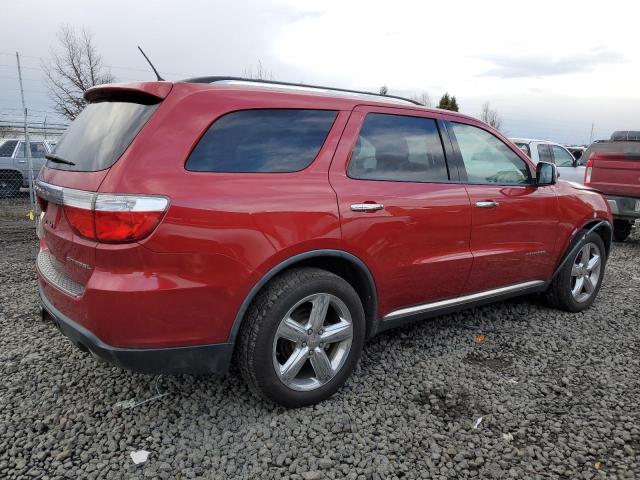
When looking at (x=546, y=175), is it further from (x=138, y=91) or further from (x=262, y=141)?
(x=138, y=91)

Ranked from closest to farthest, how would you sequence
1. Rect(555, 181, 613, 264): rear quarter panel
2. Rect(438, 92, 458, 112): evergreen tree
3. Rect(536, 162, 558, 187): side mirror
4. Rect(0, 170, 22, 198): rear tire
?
Rect(536, 162, 558, 187): side mirror
Rect(555, 181, 613, 264): rear quarter panel
Rect(0, 170, 22, 198): rear tire
Rect(438, 92, 458, 112): evergreen tree

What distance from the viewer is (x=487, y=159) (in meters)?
3.72

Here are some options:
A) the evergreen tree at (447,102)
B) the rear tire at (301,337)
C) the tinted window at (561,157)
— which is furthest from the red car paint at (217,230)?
the evergreen tree at (447,102)

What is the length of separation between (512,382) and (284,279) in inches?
65.5

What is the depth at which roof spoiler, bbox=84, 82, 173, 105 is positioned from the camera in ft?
7.83

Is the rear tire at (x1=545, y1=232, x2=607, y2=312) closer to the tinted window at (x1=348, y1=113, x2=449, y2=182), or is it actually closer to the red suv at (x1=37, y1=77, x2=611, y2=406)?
the red suv at (x1=37, y1=77, x2=611, y2=406)

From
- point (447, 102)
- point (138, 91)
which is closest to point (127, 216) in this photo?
point (138, 91)

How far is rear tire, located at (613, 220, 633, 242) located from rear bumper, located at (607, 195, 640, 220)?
0.95 m

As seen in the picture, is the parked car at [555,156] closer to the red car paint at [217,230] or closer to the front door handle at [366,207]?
the red car paint at [217,230]

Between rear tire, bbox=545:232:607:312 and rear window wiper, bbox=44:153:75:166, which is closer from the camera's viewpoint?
rear window wiper, bbox=44:153:75:166

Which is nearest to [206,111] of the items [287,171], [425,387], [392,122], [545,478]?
[287,171]

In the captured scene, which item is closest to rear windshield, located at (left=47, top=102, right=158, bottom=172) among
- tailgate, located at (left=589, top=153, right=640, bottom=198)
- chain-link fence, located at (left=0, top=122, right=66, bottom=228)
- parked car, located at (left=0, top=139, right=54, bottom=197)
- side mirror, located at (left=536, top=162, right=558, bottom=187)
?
side mirror, located at (left=536, top=162, right=558, bottom=187)

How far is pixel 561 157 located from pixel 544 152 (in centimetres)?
86

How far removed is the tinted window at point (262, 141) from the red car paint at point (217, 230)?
0.04 metres
